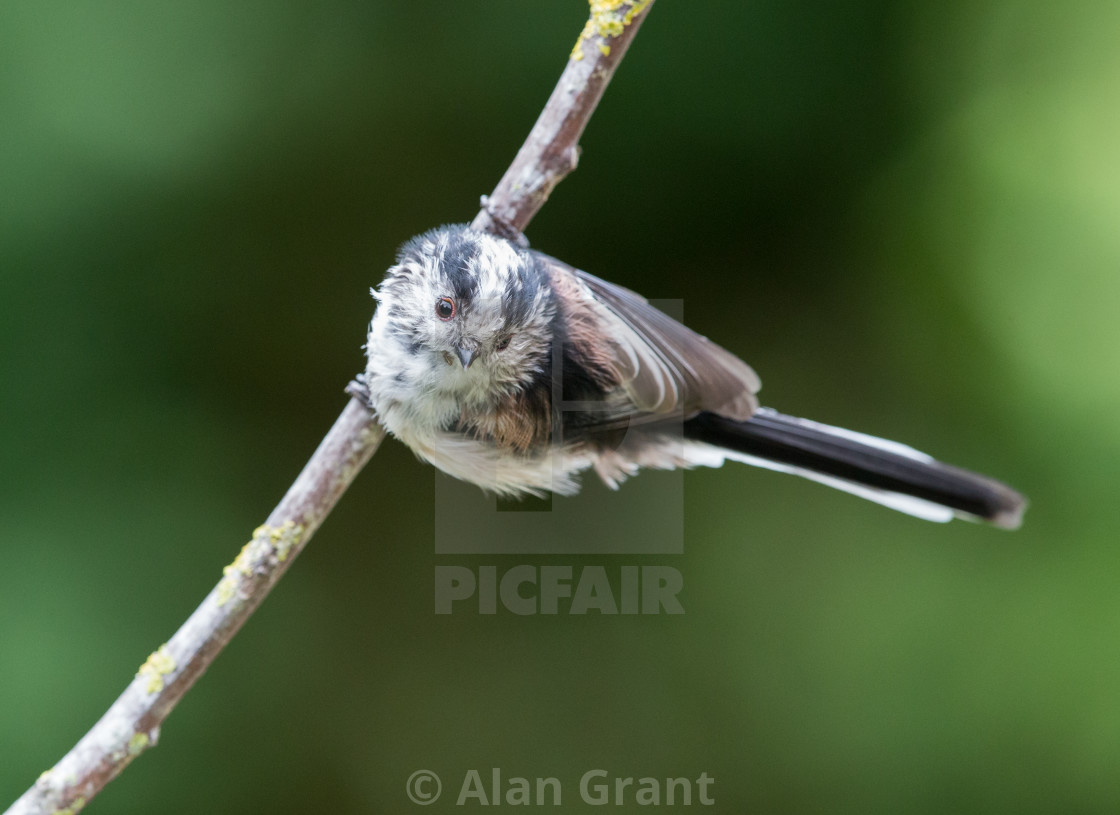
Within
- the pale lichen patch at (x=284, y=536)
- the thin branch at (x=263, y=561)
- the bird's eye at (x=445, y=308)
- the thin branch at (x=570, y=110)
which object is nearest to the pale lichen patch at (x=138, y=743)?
the thin branch at (x=263, y=561)

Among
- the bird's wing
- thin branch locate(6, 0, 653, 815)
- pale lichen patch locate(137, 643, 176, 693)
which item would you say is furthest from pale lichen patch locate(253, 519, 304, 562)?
the bird's wing

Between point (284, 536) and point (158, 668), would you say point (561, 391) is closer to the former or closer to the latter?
point (284, 536)

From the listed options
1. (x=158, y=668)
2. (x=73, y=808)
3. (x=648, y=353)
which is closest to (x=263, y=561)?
(x=158, y=668)

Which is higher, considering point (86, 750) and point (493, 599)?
point (493, 599)

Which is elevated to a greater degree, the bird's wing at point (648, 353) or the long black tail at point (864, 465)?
the bird's wing at point (648, 353)

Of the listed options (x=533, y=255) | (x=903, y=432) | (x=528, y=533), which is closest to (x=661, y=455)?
(x=533, y=255)

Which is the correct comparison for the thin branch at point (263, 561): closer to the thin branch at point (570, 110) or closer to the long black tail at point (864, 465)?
the thin branch at point (570, 110)

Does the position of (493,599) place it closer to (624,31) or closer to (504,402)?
(504,402)
